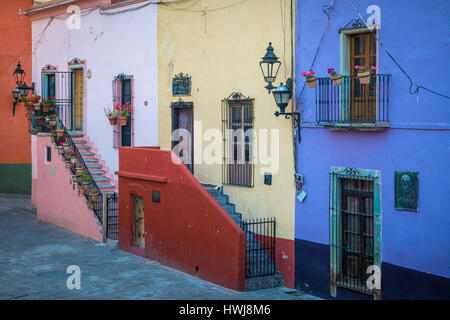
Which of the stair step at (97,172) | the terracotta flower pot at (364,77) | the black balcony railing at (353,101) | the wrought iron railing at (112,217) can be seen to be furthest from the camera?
the stair step at (97,172)

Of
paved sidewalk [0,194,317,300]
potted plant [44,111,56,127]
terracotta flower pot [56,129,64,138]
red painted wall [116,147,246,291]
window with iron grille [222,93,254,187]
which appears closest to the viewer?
paved sidewalk [0,194,317,300]

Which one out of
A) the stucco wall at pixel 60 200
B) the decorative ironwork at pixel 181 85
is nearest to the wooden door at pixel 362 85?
the decorative ironwork at pixel 181 85

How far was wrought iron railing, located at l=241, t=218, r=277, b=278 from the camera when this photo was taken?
12484mm

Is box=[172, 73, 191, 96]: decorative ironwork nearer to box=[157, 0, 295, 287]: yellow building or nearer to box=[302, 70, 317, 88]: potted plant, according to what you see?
box=[157, 0, 295, 287]: yellow building

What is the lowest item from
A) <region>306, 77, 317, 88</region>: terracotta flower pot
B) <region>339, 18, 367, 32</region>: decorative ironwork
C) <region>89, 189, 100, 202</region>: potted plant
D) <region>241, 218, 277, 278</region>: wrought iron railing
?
<region>241, 218, 277, 278</region>: wrought iron railing

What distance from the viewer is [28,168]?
24.0 metres

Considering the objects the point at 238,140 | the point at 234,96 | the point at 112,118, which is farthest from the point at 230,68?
the point at 112,118

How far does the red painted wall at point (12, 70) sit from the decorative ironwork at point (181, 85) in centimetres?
1019

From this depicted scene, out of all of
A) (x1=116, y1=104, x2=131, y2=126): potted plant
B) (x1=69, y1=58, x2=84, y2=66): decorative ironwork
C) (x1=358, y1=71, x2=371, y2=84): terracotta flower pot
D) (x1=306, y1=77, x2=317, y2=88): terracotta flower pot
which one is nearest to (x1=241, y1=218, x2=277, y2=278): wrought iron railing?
(x1=306, y1=77, x2=317, y2=88): terracotta flower pot

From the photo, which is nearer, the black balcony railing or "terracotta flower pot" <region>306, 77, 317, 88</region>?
the black balcony railing

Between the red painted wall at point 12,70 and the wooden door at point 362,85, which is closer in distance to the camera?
the wooden door at point 362,85

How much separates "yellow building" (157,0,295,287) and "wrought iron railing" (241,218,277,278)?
156mm

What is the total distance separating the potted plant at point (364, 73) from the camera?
34.6 feet

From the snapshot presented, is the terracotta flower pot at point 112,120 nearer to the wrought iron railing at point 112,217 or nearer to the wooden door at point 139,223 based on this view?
the wrought iron railing at point 112,217
